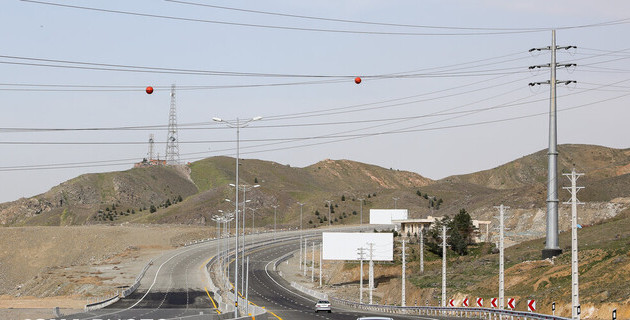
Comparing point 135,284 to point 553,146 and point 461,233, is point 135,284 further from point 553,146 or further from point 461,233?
point 553,146

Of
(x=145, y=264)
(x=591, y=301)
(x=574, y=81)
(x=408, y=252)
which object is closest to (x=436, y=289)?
(x=574, y=81)

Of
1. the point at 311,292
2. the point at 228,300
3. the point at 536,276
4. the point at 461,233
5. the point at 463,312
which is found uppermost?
the point at 461,233

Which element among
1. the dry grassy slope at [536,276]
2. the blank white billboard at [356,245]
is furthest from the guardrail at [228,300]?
the dry grassy slope at [536,276]

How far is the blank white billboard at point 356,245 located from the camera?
165m

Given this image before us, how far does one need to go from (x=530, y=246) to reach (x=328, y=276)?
A: 54.2m

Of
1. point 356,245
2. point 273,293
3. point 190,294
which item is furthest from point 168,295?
point 356,245

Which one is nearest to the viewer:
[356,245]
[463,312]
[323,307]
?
[463,312]

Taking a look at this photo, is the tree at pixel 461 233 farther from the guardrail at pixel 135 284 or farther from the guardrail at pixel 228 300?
the guardrail at pixel 135 284

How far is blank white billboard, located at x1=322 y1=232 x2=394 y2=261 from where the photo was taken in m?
165

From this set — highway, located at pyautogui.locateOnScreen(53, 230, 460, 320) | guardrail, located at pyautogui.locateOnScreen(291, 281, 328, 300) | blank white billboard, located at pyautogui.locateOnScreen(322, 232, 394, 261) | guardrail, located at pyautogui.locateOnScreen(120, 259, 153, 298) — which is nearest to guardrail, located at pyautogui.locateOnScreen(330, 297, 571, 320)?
highway, located at pyautogui.locateOnScreen(53, 230, 460, 320)

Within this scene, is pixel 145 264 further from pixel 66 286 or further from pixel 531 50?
pixel 531 50

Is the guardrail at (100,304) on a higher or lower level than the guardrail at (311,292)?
higher

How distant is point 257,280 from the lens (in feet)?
557

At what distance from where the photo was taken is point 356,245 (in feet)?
546
